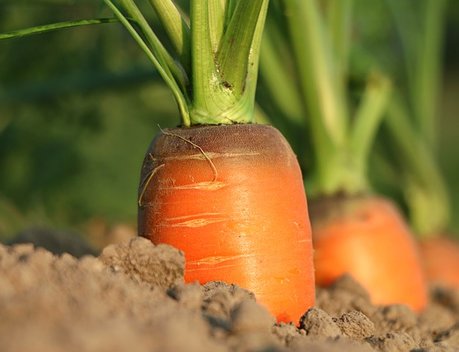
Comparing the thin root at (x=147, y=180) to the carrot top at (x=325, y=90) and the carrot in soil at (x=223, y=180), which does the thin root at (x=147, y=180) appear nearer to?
the carrot in soil at (x=223, y=180)

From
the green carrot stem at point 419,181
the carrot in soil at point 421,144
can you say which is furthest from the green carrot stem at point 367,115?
the green carrot stem at point 419,181

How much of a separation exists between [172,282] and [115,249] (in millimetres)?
140

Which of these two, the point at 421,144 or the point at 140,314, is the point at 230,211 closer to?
the point at 140,314

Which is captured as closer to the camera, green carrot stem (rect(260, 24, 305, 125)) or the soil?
the soil

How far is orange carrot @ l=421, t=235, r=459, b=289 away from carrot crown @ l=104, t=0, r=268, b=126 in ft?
6.69

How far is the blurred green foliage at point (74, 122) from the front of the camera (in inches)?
175

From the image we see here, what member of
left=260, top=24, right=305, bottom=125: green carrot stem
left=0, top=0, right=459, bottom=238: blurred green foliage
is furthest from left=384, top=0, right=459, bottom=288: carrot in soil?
left=260, top=24, right=305, bottom=125: green carrot stem

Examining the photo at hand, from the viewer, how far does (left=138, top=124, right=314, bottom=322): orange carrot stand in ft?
6.64

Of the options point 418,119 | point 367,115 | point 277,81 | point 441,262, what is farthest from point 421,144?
point 277,81

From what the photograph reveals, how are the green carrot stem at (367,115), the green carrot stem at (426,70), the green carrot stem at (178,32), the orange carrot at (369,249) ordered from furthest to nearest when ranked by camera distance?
the green carrot stem at (426,70) < the green carrot stem at (367,115) < the orange carrot at (369,249) < the green carrot stem at (178,32)

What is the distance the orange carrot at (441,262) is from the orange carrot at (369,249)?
0.94 meters

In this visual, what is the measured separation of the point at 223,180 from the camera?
6.64ft

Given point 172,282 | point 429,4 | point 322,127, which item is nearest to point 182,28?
point 172,282

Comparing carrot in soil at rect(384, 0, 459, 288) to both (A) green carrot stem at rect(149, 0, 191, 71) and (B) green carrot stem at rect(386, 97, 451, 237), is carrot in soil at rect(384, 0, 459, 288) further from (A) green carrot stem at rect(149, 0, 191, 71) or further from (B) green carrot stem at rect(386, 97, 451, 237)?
(A) green carrot stem at rect(149, 0, 191, 71)
